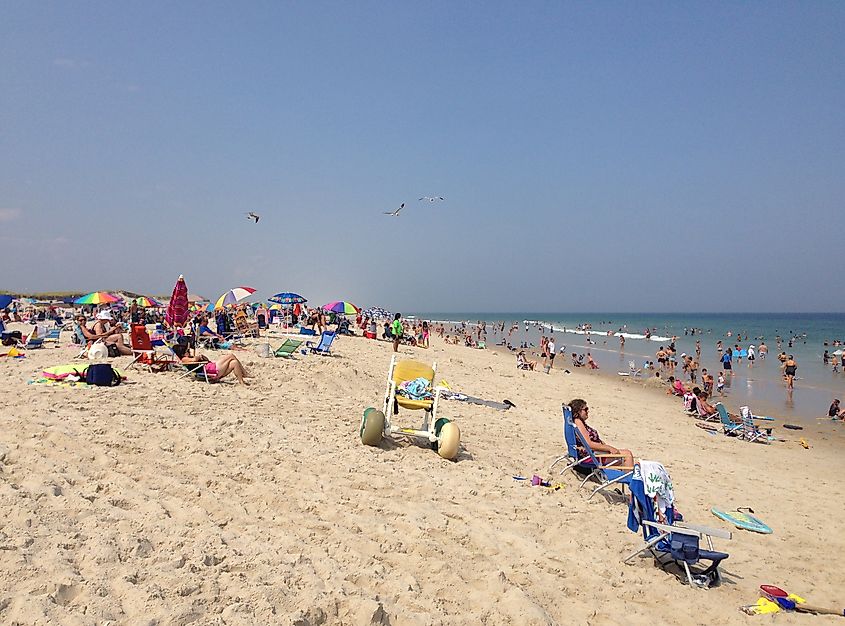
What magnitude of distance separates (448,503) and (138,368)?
272 inches

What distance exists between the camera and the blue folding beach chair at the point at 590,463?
5992 mm

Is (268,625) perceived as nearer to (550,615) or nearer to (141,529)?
(141,529)

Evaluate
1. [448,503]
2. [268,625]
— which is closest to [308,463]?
[448,503]

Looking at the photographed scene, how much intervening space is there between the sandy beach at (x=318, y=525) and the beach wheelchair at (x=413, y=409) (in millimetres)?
189

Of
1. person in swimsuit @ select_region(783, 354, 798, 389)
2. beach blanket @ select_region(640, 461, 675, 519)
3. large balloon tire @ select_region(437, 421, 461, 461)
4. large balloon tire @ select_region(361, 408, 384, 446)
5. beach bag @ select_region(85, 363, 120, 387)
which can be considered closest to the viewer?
beach blanket @ select_region(640, 461, 675, 519)

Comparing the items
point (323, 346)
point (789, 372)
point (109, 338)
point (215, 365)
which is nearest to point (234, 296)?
point (323, 346)

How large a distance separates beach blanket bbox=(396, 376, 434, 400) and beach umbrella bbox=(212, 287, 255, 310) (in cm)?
1193

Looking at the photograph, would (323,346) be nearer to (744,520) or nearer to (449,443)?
(449,443)

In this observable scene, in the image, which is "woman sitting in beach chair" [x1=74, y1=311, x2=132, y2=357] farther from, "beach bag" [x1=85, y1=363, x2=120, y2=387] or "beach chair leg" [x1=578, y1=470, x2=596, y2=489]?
"beach chair leg" [x1=578, y1=470, x2=596, y2=489]

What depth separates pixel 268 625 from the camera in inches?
109

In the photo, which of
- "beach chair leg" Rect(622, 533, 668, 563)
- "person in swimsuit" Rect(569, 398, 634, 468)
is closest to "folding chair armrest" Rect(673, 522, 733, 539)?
"beach chair leg" Rect(622, 533, 668, 563)

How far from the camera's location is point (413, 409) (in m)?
7.17

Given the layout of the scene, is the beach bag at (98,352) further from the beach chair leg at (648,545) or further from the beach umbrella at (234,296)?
the beach chair leg at (648,545)

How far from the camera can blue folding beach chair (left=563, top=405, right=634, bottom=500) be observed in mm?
5992
